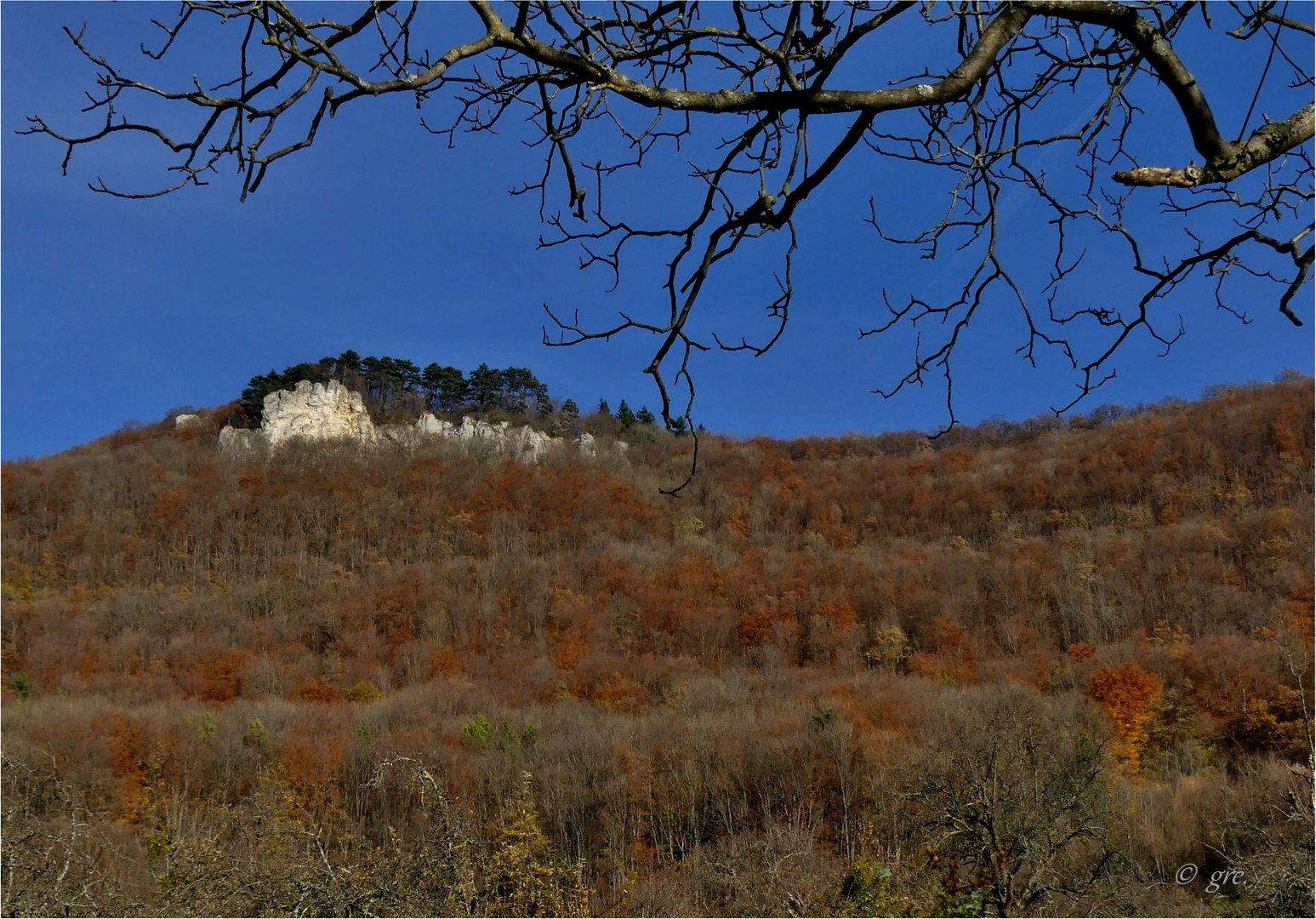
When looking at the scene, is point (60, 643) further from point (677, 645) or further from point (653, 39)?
point (653, 39)

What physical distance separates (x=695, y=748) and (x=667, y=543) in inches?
1670

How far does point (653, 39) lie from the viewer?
198 cm

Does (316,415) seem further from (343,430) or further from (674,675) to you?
(674,675)

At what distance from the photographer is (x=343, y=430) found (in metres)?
81.3

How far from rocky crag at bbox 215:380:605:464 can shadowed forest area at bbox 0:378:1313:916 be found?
2503 mm

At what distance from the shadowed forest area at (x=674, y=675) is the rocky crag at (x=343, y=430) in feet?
8.21

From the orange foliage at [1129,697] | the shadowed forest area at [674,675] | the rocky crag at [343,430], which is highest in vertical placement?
the rocky crag at [343,430]

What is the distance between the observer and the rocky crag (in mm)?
79312

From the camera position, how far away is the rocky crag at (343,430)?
7931 cm

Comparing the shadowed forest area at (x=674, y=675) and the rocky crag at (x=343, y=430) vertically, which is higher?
the rocky crag at (x=343, y=430)

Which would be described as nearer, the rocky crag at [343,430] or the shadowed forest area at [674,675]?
the shadowed forest area at [674,675]

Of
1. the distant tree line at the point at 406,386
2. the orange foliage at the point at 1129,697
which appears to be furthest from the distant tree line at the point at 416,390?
the orange foliage at the point at 1129,697

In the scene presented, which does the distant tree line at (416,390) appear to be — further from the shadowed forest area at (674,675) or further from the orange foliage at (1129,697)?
the orange foliage at (1129,697)

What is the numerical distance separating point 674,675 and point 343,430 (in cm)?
4661
